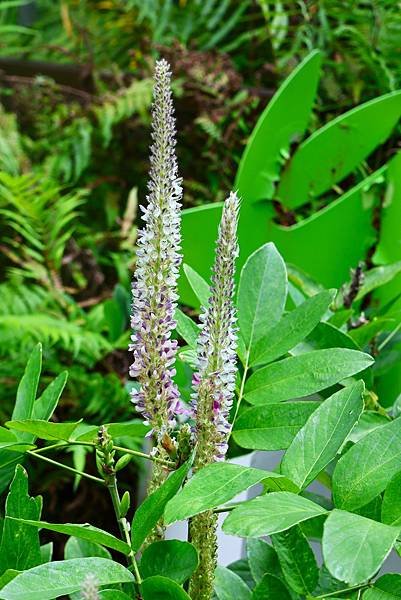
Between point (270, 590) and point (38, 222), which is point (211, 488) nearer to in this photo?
point (270, 590)

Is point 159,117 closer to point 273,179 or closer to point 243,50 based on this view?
point 273,179

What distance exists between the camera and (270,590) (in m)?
0.37

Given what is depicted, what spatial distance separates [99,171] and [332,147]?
89cm

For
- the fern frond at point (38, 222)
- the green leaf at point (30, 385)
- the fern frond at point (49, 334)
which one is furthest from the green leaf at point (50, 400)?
the fern frond at point (38, 222)

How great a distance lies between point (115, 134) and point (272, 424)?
1295 millimetres

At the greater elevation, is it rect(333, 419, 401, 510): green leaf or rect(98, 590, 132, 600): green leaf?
rect(333, 419, 401, 510): green leaf

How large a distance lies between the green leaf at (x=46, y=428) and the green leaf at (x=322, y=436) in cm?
9

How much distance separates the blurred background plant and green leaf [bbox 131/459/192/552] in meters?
0.55

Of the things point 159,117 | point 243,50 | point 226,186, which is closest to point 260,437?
point 159,117

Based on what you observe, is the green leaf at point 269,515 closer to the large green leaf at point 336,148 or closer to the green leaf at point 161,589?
the green leaf at point 161,589

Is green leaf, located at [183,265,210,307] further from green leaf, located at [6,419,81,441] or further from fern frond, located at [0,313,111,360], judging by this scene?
fern frond, located at [0,313,111,360]

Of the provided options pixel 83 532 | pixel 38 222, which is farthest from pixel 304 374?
pixel 38 222

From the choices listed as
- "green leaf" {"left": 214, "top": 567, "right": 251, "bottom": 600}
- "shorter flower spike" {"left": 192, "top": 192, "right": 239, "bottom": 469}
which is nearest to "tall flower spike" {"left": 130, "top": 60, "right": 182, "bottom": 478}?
"shorter flower spike" {"left": 192, "top": 192, "right": 239, "bottom": 469}

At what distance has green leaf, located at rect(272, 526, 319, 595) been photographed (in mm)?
367
